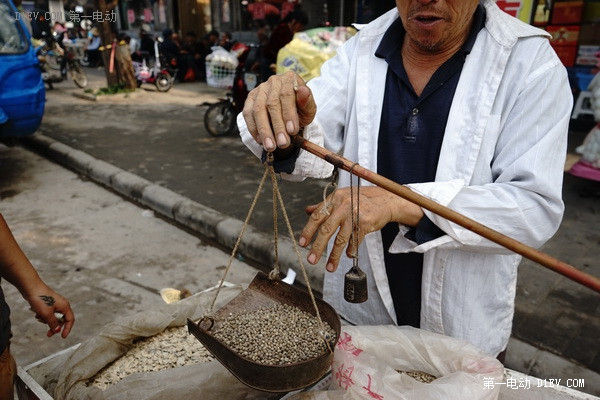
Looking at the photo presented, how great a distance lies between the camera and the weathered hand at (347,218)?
1100mm

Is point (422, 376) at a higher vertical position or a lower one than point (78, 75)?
higher

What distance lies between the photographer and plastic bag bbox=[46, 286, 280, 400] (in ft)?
4.23

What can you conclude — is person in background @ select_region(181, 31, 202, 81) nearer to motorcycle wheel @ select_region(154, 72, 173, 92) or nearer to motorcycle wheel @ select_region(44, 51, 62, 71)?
motorcycle wheel @ select_region(154, 72, 173, 92)

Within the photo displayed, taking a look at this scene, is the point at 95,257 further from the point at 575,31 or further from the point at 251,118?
the point at 575,31

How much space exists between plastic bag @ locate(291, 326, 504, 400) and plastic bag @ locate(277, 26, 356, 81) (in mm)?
3780

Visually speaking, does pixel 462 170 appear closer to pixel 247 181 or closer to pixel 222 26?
pixel 247 181

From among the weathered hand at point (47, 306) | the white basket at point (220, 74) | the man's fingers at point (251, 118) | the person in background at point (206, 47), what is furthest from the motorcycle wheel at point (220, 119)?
the person in background at point (206, 47)

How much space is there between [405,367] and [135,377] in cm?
77

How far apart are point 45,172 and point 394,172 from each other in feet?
18.6

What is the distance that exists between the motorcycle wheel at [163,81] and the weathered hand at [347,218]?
Answer: 10.9 meters

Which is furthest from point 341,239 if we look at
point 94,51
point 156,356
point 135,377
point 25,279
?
point 94,51

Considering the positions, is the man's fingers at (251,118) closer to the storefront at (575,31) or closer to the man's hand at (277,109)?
the man's hand at (277,109)

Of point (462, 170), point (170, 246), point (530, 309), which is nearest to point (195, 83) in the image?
point (170, 246)

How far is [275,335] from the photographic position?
1.29 metres
